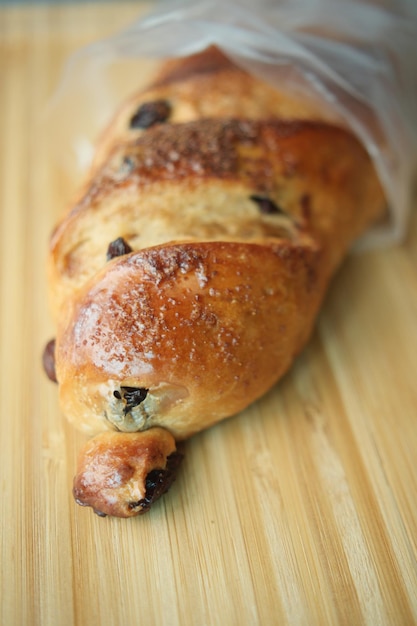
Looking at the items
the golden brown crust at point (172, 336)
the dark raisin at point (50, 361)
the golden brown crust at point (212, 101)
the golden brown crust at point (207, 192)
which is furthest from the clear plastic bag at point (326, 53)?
the dark raisin at point (50, 361)

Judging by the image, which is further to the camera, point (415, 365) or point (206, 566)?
point (415, 365)

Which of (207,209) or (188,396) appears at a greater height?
(207,209)

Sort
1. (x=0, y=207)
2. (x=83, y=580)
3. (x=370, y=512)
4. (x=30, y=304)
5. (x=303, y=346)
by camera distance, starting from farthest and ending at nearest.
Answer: (x=0, y=207)
(x=30, y=304)
(x=303, y=346)
(x=370, y=512)
(x=83, y=580)

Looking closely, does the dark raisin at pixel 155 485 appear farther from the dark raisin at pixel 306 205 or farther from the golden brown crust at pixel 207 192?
the dark raisin at pixel 306 205

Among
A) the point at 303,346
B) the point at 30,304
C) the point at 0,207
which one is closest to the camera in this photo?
the point at 303,346

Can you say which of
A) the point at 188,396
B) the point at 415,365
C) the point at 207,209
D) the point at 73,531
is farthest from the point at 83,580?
the point at 415,365

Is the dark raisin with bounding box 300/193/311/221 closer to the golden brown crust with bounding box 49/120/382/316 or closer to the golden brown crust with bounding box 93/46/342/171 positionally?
the golden brown crust with bounding box 49/120/382/316

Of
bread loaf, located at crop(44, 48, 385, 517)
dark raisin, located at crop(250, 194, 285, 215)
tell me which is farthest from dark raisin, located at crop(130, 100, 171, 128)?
dark raisin, located at crop(250, 194, 285, 215)

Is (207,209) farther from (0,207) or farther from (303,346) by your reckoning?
(0,207)
